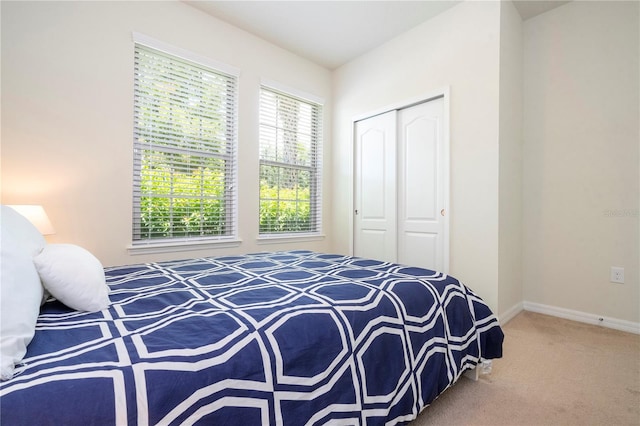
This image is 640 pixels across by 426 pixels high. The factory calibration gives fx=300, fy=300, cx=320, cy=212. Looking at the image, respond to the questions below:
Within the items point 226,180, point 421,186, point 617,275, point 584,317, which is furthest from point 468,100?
point 226,180

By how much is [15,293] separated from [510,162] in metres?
3.27

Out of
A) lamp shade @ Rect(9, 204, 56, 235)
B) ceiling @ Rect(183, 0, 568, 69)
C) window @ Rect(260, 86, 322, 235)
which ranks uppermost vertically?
ceiling @ Rect(183, 0, 568, 69)

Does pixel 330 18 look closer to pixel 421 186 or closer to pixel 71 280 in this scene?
pixel 421 186

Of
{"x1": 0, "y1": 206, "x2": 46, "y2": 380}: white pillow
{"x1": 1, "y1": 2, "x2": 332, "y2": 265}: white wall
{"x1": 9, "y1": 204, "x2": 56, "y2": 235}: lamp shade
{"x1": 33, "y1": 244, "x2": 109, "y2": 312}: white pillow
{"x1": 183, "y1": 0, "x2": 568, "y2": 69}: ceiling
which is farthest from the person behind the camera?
{"x1": 183, "y1": 0, "x2": 568, "y2": 69}: ceiling

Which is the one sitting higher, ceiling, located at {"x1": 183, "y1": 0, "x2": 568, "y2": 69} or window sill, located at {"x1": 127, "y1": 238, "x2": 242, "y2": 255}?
ceiling, located at {"x1": 183, "y1": 0, "x2": 568, "y2": 69}

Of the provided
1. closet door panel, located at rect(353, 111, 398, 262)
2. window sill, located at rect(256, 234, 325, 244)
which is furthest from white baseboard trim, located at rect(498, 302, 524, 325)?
window sill, located at rect(256, 234, 325, 244)

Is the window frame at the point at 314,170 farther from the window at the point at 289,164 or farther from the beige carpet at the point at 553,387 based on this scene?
the beige carpet at the point at 553,387

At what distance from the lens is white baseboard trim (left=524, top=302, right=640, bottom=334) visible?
2441 millimetres

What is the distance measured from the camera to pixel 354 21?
120 inches

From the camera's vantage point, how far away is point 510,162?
274 cm

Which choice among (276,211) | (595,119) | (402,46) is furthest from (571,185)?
(276,211)

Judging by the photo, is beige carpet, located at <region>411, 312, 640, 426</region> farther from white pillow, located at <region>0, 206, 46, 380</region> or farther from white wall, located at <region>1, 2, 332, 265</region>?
white wall, located at <region>1, 2, 332, 265</region>

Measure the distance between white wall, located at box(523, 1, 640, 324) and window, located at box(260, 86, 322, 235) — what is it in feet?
7.71

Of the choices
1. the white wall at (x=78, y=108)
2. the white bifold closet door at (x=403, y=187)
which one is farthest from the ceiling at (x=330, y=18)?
the white bifold closet door at (x=403, y=187)
